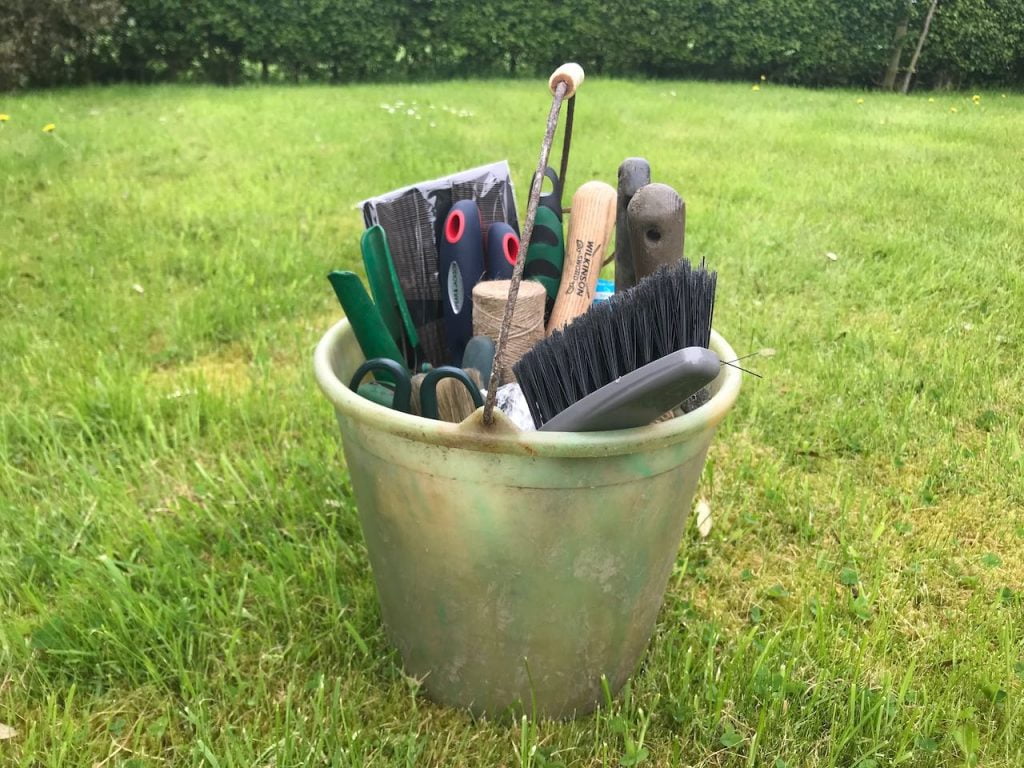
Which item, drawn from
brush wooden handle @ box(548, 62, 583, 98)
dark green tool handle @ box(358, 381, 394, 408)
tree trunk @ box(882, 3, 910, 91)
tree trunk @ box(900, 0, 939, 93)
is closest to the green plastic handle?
dark green tool handle @ box(358, 381, 394, 408)

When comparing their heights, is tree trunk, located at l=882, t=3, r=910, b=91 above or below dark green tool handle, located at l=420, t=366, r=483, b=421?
above

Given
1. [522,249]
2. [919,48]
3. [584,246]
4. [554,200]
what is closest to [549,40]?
[919,48]

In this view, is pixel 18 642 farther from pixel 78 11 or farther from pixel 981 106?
pixel 981 106

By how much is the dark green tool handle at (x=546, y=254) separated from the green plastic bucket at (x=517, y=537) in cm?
34

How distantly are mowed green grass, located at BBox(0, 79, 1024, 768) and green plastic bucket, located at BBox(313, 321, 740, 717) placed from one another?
11 centimetres

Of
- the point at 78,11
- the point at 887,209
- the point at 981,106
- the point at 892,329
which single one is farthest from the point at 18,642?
the point at 981,106

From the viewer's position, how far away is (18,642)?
1.33 meters

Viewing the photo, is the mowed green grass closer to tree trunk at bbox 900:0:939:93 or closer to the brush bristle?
the brush bristle

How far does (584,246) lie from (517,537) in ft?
1.79

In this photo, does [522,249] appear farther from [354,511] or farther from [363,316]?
[354,511]

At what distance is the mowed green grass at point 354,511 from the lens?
1.24m

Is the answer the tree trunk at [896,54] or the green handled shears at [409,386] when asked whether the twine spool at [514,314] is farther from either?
the tree trunk at [896,54]

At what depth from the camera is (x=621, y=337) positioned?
39.7 inches

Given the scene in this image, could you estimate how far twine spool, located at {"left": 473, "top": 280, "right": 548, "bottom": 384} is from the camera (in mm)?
1217
